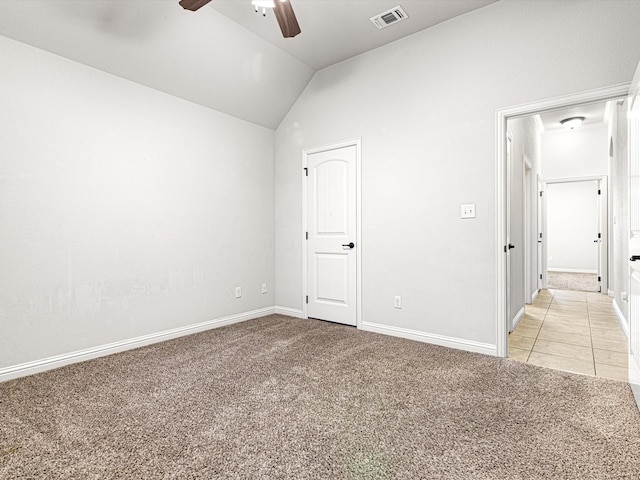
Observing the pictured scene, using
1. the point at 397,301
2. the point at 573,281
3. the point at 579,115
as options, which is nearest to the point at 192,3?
the point at 397,301

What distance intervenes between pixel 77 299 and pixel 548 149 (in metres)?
8.59

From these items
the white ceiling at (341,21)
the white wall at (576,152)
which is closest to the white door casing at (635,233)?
the white ceiling at (341,21)

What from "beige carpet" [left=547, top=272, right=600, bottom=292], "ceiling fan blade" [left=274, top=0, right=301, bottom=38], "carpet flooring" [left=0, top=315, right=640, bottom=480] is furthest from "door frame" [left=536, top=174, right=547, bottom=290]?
"ceiling fan blade" [left=274, top=0, right=301, bottom=38]

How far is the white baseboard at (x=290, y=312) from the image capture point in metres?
4.25

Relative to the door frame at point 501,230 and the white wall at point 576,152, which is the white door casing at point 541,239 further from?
the door frame at point 501,230

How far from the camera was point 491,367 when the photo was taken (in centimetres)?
259

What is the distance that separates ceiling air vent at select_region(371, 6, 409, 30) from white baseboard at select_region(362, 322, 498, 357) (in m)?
2.94

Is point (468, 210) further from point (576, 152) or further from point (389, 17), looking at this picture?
point (576, 152)

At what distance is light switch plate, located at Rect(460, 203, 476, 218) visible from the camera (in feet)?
9.66

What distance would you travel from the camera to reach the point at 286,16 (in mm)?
2129

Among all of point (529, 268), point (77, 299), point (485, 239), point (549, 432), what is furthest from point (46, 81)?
point (529, 268)

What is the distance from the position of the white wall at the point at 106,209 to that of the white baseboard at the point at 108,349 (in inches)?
2.1

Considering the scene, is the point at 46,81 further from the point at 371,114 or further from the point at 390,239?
the point at 390,239

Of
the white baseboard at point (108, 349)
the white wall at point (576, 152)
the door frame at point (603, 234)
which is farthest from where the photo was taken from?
the white wall at point (576, 152)
